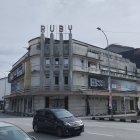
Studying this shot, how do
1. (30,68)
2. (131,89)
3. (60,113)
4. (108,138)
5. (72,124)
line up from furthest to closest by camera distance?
(131,89) → (30,68) → (60,113) → (72,124) → (108,138)

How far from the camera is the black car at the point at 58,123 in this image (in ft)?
51.5

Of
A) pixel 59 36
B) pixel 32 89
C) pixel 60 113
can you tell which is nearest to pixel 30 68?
pixel 32 89

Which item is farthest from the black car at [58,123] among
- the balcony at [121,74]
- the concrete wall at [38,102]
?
the balcony at [121,74]

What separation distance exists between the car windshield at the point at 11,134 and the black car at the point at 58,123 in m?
8.82

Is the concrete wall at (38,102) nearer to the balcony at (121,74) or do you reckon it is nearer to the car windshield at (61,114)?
the balcony at (121,74)

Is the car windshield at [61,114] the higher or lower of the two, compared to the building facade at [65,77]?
lower

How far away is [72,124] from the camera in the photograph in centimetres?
1587

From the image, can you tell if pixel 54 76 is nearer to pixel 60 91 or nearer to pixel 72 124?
pixel 60 91

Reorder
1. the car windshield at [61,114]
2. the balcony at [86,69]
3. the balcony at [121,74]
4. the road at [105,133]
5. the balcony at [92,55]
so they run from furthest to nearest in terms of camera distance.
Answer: the balcony at [121,74] → the balcony at [92,55] → the balcony at [86,69] → the car windshield at [61,114] → the road at [105,133]

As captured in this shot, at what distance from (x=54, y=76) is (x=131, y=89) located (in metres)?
20.4

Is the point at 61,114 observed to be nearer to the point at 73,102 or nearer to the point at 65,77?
the point at 73,102

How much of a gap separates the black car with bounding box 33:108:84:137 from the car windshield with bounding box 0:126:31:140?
8822mm

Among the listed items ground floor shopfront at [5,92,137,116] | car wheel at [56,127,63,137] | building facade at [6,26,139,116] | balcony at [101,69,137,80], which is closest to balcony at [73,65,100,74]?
building facade at [6,26,139,116]

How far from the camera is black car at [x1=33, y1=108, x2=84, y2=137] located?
15.7m
